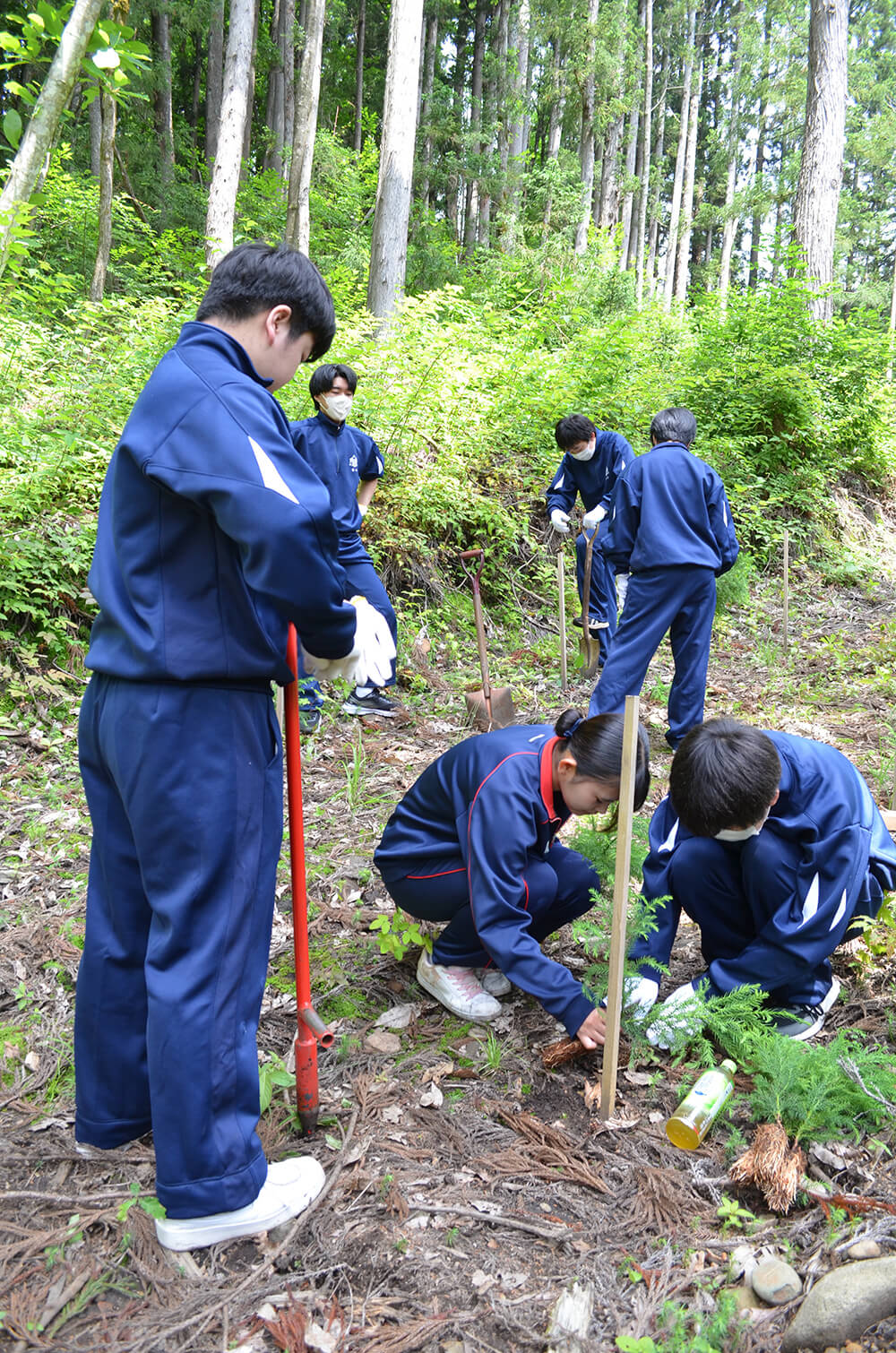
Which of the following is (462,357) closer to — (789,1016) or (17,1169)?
(789,1016)

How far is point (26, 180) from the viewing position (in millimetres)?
2854

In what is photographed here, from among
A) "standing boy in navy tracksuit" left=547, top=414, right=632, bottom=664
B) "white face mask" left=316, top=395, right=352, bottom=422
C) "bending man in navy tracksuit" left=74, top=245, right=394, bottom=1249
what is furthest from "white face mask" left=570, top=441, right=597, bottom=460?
"bending man in navy tracksuit" left=74, top=245, right=394, bottom=1249

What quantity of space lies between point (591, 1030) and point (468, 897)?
0.56m

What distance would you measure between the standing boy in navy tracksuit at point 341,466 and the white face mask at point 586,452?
1.49m

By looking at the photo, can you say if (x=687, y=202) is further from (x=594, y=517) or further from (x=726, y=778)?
(x=726, y=778)

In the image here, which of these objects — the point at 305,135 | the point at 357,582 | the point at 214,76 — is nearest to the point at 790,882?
the point at 357,582

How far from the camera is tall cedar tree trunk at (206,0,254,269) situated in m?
9.24

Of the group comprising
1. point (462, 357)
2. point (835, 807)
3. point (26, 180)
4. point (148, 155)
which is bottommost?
point (835, 807)

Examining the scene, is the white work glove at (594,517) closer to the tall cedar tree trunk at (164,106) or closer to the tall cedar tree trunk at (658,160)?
the tall cedar tree trunk at (164,106)

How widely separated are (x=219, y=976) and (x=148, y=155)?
18141 mm

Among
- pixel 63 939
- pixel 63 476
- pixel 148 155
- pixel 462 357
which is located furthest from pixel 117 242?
pixel 63 939

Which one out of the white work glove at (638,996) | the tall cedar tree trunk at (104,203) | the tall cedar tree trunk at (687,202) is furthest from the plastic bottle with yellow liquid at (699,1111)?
the tall cedar tree trunk at (687,202)

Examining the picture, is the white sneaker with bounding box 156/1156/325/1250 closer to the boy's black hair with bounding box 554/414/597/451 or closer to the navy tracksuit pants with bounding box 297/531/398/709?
the navy tracksuit pants with bounding box 297/531/398/709

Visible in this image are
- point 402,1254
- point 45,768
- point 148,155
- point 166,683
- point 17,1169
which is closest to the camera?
point 166,683
